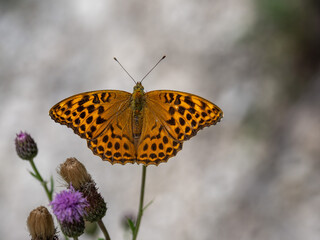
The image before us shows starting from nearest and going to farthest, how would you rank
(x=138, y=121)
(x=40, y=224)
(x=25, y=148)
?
(x=40, y=224) < (x=138, y=121) < (x=25, y=148)

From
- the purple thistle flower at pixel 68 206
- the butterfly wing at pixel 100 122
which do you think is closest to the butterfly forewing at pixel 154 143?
the butterfly wing at pixel 100 122

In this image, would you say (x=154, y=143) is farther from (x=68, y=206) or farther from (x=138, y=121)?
(x=68, y=206)

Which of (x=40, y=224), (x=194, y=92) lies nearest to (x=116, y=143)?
(x=40, y=224)

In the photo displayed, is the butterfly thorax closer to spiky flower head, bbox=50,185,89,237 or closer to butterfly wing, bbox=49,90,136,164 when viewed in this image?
butterfly wing, bbox=49,90,136,164

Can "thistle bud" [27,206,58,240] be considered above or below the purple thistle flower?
below

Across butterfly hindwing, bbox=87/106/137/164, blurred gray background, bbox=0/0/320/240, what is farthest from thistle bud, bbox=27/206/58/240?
blurred gray background, bbox=0/0/320/240

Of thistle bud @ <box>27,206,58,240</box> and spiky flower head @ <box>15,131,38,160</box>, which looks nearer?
thistle bud @ <box>27,206,58,240</box>

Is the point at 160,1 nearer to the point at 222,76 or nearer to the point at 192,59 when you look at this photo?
the point at 192,59

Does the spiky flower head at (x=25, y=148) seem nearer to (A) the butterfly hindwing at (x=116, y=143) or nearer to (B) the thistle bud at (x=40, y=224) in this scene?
(A) the butterfly hindwing at (x=116, y=143)
